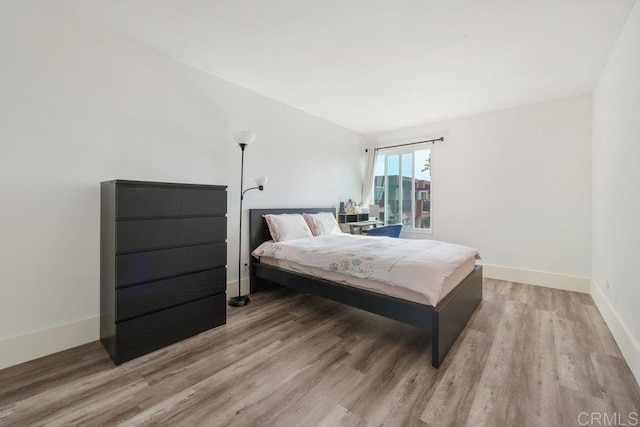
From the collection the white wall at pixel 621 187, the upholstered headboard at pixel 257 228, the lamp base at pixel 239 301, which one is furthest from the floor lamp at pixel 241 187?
the white wall at pixel 621 187

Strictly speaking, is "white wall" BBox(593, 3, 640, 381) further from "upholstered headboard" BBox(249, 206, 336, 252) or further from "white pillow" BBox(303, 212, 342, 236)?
"upholstered headboard" BBox(249, 206, 336, 252)

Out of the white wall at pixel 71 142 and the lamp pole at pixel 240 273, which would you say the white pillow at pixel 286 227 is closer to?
the lamp pole at pixel 240 273

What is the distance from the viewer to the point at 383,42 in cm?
234

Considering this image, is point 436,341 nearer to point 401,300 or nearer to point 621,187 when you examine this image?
point 401,300

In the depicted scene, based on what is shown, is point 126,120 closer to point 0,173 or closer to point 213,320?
point 0,173

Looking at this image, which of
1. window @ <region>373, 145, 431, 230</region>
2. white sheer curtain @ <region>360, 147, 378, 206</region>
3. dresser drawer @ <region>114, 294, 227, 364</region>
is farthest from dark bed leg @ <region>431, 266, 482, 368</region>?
white sheer curtain @ <region>360, 147, 378, 206</region>

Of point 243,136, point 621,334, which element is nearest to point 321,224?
point 243,136

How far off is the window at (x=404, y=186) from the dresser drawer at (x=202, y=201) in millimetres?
3658

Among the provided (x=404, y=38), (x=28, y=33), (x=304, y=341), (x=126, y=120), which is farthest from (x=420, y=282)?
(x=28, y=33)

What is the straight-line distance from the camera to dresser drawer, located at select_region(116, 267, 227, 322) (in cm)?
192

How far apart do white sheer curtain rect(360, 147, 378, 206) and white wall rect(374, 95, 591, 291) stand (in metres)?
1.16

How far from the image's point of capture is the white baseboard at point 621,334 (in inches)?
68.7

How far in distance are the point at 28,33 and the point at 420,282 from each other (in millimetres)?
3343

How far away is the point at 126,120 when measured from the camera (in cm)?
238
